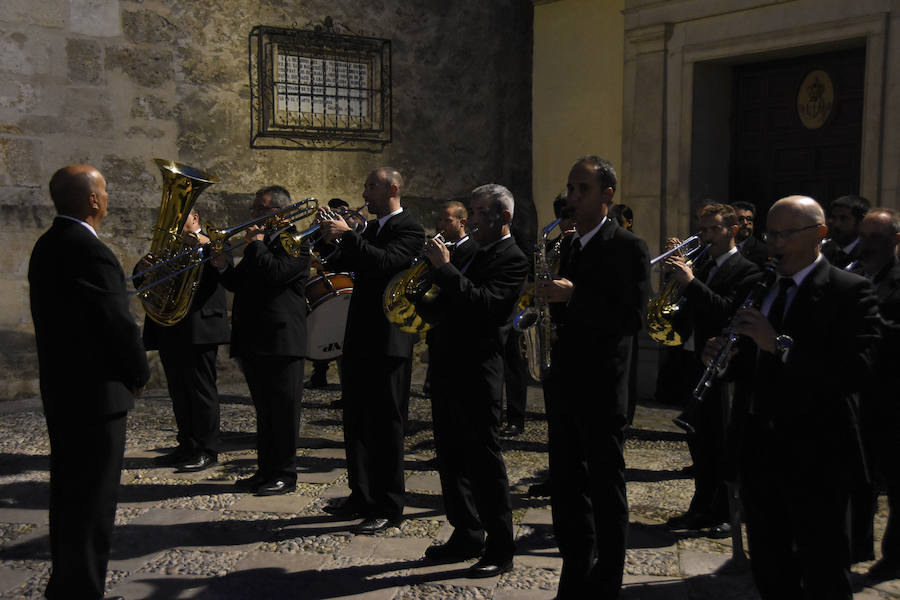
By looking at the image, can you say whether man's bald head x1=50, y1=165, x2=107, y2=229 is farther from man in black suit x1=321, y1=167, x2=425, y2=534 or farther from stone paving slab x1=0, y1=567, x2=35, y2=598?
stone paving slab x1=0, y1=567, x2=35, y2=598

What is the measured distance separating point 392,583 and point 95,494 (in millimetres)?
1364

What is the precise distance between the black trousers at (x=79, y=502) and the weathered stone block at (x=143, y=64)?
6.15 metres

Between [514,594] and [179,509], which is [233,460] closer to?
[179,509]

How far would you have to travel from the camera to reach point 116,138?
8977 millimetres

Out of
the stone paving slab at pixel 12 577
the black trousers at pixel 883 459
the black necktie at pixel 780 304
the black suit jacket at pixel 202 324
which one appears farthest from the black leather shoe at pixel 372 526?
the black necktie at pixel 780 304

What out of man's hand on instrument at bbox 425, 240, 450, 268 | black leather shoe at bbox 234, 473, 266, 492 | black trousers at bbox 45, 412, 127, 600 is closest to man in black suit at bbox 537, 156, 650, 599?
man's hand on instrument at bbox 425, 240, 450, 268

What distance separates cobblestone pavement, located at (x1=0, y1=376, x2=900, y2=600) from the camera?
13.6 ft

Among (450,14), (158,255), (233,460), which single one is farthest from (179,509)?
(450,14)

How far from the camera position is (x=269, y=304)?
563 cm

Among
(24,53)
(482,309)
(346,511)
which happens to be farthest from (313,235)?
(24,53)

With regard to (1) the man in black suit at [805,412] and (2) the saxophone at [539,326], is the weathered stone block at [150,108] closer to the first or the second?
(2) the saxophone at [539,326]

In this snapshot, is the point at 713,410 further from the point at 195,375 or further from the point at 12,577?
the point at 12,577

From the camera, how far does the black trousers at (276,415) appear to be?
18.5 feet

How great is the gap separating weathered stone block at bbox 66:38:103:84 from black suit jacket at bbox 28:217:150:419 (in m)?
5.69
